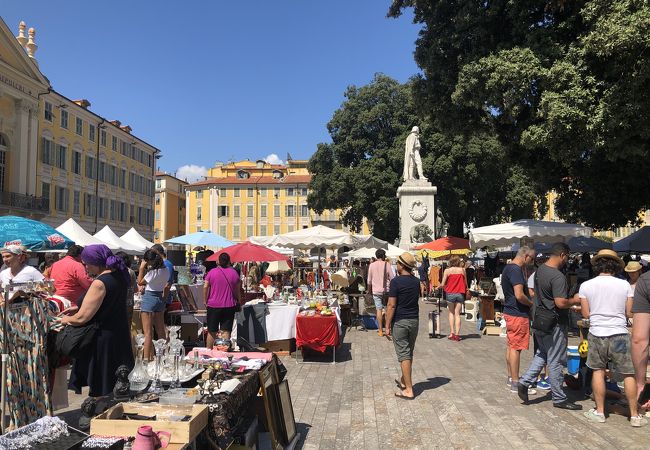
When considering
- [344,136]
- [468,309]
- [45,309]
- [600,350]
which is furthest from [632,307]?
[344,136]

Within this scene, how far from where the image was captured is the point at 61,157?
1555 inches

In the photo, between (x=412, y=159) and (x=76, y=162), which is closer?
(x=412, y=159)

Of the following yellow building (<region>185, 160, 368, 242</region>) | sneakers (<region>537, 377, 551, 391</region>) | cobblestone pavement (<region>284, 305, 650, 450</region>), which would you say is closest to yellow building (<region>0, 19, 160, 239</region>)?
yellow building (<region>185, 160, 368, 242</region>)

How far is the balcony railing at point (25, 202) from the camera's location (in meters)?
32.7

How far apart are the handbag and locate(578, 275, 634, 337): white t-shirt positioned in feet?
16.6

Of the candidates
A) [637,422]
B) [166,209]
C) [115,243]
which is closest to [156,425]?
[637,422]

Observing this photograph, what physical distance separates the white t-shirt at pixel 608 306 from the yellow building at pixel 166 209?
68.2 metres

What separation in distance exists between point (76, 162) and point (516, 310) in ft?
138

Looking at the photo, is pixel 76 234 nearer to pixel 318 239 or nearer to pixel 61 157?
pixel 318 239

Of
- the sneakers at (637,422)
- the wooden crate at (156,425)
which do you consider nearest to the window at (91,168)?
the wooden crate at (156,425)

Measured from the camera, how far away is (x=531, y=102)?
10492mm

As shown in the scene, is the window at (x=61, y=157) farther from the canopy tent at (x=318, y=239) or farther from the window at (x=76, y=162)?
the canopy tent at (x=318, y=239)

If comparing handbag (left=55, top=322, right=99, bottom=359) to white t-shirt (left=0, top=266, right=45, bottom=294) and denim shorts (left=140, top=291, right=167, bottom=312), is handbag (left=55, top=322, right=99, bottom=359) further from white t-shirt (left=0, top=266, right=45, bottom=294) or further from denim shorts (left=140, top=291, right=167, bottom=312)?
denim shorts (left=140, top=291, right=167, bottom=312)

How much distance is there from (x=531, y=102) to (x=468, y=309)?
7.27 meters
